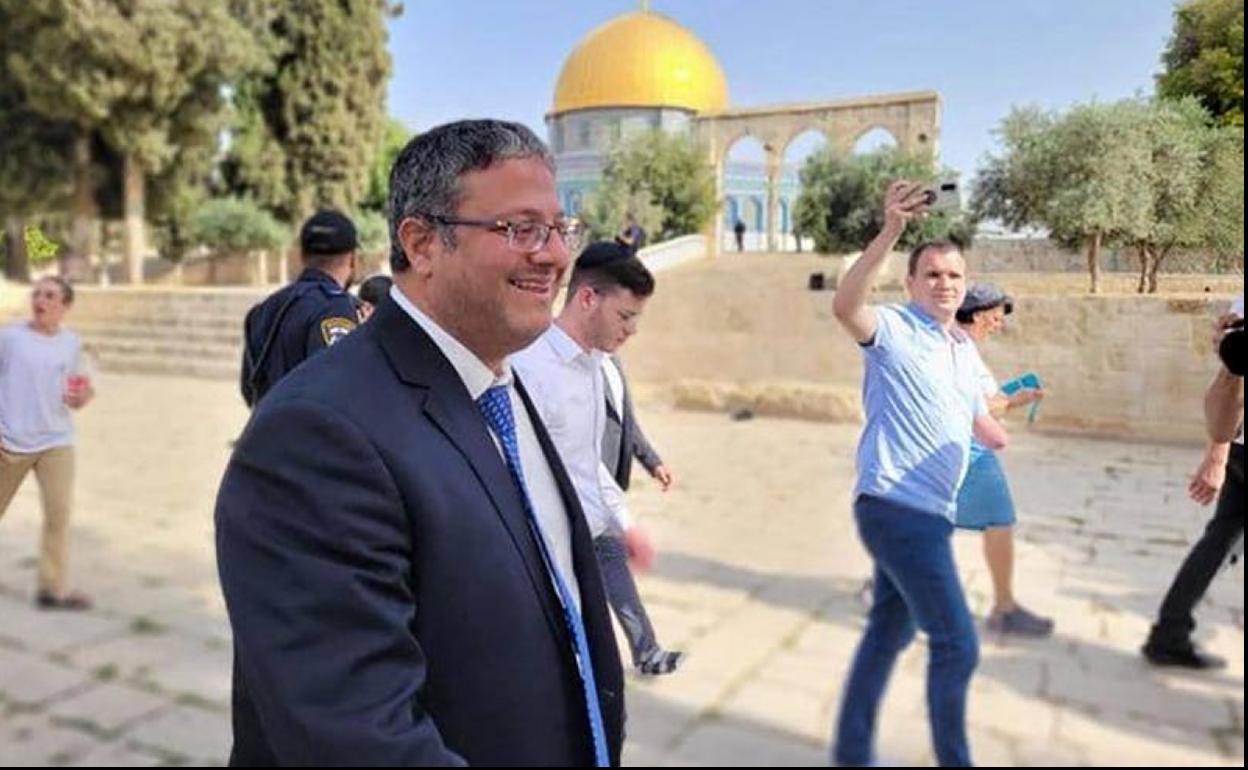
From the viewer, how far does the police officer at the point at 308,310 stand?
1572 millimetres

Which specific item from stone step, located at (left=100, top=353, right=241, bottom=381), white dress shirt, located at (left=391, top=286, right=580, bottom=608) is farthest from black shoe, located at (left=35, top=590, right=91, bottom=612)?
stone step, located at (left=100, top=353, right=241, bottom=381)

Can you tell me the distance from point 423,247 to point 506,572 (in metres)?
0.26

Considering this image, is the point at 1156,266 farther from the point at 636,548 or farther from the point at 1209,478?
the point at 636,548

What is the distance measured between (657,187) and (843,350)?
1.32 ft

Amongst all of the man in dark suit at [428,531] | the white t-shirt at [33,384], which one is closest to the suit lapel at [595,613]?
the man in dark suit at [428,531]

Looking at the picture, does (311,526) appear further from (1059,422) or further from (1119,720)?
(1119,720)

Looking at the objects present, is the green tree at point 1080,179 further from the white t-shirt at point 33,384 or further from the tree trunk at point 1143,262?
the white t-shirt at point 33,384

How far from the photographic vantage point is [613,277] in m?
1.03

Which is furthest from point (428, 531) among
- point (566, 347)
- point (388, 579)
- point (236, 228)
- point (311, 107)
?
point (236, 228)

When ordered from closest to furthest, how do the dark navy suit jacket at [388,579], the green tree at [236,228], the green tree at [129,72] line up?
the dark navy suit jacket at [388,579] → the green tree at [129,72] → the green tree at [236,228]

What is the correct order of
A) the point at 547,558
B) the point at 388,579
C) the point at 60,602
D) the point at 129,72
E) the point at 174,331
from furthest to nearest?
the point at 174,331 < the point at 129,72 < the point at 60,602 < the point at 547,558 < the point at 388,579

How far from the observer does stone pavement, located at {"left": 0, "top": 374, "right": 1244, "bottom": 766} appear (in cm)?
149

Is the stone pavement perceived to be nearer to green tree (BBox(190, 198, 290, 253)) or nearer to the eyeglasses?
the eyeglasses

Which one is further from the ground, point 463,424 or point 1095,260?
point 1095,260
